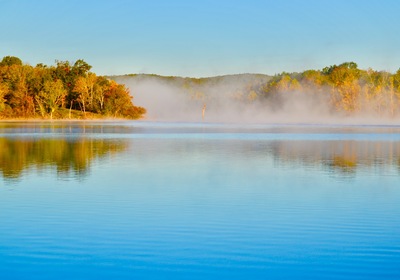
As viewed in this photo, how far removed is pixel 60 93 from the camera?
110 metres

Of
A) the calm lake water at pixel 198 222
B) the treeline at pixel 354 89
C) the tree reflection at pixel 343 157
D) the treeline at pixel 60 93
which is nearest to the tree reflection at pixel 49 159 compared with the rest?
the calm lake water at pixel 198 222

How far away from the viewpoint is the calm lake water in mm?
9359

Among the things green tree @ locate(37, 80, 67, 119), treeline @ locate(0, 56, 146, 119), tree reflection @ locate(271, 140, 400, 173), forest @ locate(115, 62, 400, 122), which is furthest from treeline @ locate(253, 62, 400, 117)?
tree reflection @ locate(271, 140, 400, 173)

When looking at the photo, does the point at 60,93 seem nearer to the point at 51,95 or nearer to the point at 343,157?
the point at 51,95

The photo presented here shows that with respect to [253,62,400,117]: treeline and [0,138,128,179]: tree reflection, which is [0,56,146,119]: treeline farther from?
[0,138,128,179]: tree reflection

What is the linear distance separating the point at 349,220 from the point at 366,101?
412 ft

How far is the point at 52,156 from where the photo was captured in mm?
29547

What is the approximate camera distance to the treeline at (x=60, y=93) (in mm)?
109875

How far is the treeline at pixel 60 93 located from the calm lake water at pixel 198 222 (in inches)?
3515

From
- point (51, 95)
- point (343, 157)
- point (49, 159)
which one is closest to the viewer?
point (49, 159)

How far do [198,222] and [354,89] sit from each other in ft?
420

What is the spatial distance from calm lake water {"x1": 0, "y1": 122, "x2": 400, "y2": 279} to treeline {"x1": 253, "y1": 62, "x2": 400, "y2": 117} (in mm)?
114496

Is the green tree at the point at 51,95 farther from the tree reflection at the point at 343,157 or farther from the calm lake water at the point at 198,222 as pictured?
the calm lake water at the point at 198,222

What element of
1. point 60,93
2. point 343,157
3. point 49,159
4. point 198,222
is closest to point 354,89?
point 60,93
